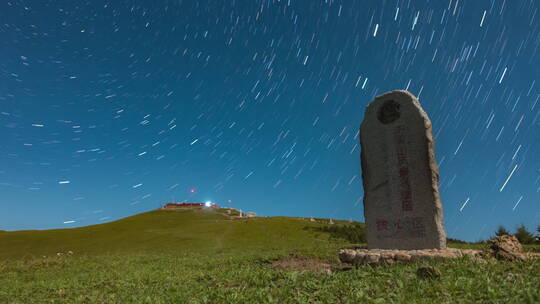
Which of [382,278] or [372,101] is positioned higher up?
[372,101]

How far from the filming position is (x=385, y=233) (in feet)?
43.2

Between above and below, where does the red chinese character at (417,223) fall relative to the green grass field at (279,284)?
above

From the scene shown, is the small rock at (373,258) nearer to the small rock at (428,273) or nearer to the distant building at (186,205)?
the small rock at (428,273)

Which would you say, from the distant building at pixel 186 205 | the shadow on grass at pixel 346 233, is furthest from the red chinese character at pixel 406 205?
the distant building at pixel 186 205

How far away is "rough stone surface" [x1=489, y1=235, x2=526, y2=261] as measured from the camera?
31.0 feet

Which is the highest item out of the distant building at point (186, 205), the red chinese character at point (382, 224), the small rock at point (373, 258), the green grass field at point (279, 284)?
the distant building at point (186, 205)

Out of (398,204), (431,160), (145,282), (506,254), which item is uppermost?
(431,160)

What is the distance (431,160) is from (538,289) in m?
7.61

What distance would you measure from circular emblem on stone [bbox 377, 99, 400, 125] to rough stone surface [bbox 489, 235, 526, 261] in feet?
19.4

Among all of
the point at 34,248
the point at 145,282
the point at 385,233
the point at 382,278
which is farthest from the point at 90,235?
the point at 382,278

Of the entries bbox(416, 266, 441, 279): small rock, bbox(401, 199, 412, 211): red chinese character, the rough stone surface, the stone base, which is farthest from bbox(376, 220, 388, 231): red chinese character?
bbox(416, 266, 441, 279): small rock

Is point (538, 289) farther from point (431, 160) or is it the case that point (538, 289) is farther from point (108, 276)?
point (108, 276)

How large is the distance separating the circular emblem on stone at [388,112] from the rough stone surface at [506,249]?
590 cm

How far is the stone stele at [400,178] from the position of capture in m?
12.5
